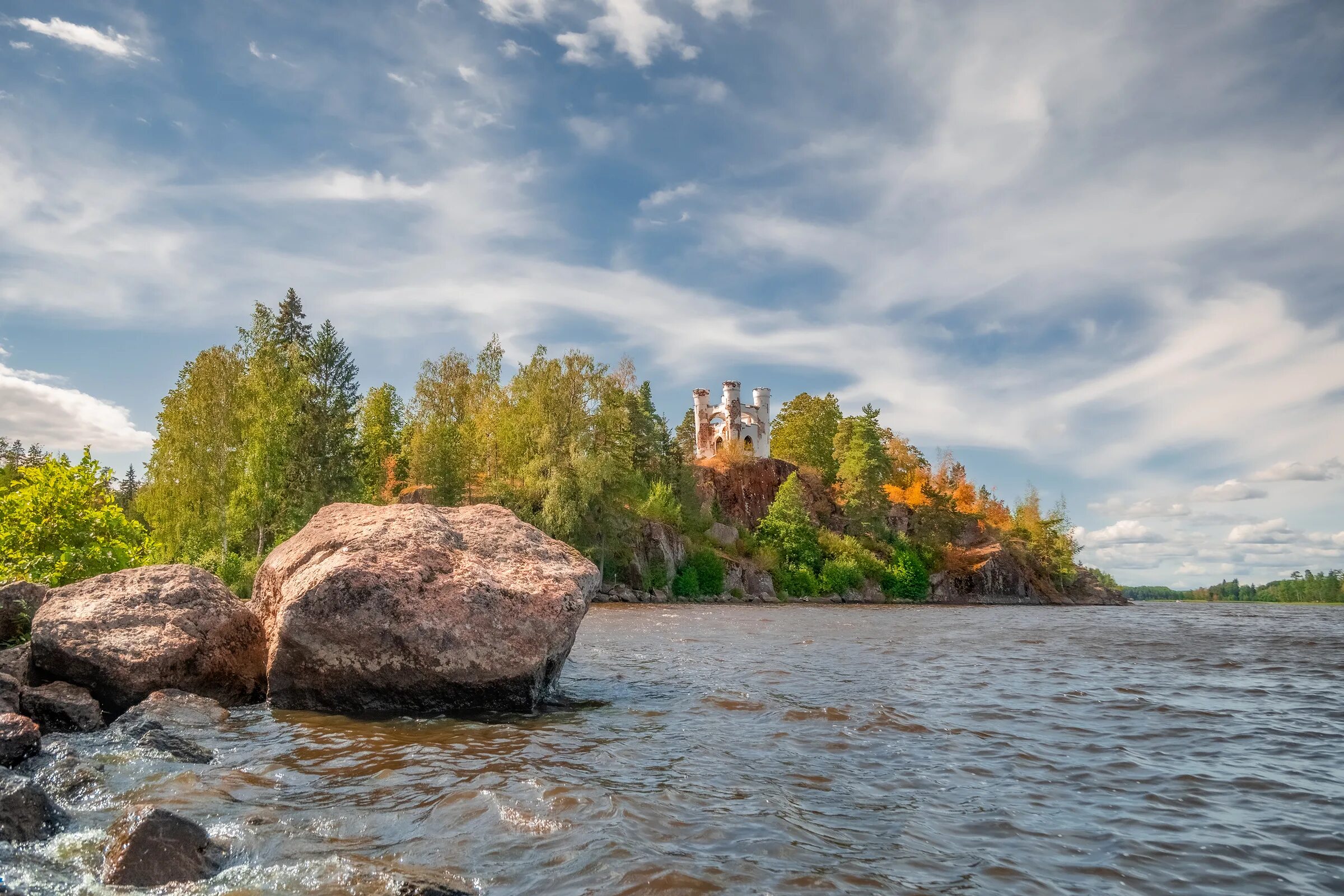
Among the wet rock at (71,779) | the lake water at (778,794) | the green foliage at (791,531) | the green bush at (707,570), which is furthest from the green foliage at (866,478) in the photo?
the wet rock at (71,779)

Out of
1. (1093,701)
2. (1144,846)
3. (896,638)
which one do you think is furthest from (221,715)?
(896,638)

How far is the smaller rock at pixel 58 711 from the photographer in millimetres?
8297

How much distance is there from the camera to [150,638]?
9594mm

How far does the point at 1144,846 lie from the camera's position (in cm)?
548

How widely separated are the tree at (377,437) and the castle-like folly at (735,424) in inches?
1461

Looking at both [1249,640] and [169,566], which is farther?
[1249,640]

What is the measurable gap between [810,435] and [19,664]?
90.9m

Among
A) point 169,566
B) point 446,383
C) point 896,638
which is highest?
point 446,383

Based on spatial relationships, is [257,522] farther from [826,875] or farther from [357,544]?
[826,875]

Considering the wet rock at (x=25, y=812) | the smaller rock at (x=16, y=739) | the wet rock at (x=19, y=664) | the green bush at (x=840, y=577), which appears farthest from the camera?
the green bush at (x=840, y=577)

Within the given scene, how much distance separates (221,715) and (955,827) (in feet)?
27.1

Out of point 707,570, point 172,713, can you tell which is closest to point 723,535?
point 707,570

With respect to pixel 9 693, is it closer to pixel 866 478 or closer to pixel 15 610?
pixel 15 610

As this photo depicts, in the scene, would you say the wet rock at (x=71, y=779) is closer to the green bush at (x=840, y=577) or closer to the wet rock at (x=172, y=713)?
the wet rock at (x=172, y=713)
